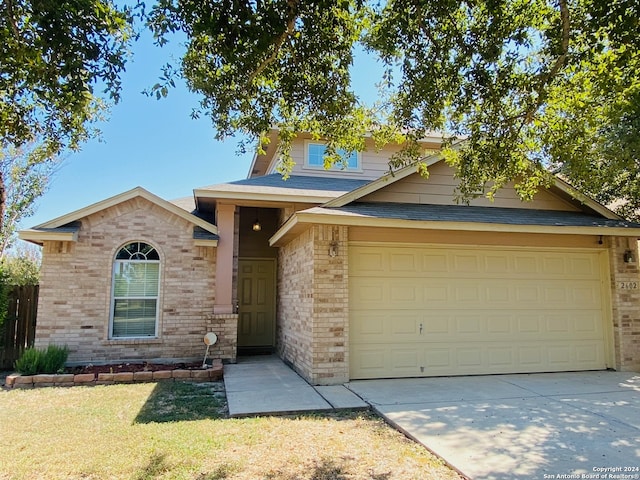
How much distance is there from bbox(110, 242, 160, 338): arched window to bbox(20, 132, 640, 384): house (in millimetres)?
29

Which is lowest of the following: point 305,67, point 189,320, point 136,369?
point 136,369

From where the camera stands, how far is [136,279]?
970 centimetres

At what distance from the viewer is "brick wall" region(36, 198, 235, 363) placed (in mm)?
9180

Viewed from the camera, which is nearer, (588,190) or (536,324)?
(536,324)

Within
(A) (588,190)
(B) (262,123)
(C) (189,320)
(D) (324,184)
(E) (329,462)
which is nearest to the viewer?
(E) (329,462)

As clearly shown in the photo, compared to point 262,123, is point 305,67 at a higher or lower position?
higher

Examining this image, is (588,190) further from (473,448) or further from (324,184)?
(473,448)

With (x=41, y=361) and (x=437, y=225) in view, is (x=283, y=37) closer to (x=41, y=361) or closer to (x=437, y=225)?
(x=437, y=225)

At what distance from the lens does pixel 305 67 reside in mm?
6492

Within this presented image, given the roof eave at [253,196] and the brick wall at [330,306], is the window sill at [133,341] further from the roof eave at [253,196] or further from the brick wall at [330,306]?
the brick wall at [330,306]

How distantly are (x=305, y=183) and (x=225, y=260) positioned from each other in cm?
300

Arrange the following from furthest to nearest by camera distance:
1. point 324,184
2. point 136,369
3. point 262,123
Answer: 1. point 324,184
2. point 136,369
3. point 262,123

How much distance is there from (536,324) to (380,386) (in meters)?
3.48

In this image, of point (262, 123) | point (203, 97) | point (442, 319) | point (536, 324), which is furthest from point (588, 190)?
point (203, 97)
